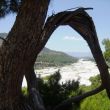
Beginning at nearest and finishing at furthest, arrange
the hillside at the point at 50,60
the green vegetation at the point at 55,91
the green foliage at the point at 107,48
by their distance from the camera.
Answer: the green vegetation at the point at 55,91 → the green foliage at the point at 107,48 → the hillside at the point at 50,60

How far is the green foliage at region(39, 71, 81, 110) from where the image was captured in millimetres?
6516

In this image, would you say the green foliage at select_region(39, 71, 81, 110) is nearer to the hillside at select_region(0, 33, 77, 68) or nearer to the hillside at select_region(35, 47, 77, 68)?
the hillside at select_region(0, 33, 77, 68)

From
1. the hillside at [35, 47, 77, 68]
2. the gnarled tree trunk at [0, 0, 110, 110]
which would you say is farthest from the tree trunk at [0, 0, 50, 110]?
the hillside at [35, 47, 77, 68]

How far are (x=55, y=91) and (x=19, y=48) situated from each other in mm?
2641

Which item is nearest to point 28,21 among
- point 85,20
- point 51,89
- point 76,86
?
point 85,20

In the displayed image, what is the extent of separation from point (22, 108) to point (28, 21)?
114cm

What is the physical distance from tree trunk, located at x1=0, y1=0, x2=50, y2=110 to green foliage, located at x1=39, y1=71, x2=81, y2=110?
168 cm

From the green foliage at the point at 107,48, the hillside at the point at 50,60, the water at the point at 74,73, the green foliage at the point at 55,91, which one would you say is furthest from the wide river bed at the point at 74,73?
the green foliage at the point at 107,48

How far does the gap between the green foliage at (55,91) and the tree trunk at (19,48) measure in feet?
5.50

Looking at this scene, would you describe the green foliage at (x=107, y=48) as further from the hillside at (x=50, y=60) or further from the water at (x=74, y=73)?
the hillside at (x=50, y=60)

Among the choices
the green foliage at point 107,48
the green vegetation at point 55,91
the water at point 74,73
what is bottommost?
the water at point 74,73

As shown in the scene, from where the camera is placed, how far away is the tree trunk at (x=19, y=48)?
4336 mm

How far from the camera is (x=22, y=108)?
4613 mm

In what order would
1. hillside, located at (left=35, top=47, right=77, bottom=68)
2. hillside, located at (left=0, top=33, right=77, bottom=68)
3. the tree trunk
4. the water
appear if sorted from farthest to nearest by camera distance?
hillside, located at (left=35, top=47, right=77, bottom=68) < hillside, located at (left=0, top=33, right=77, bottom=68) < the water < the tree trunk
